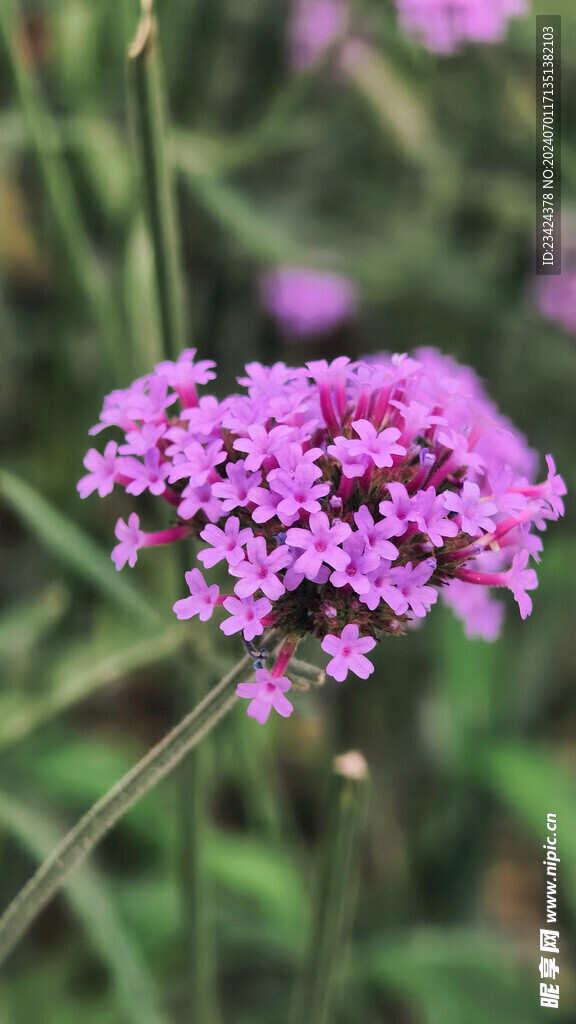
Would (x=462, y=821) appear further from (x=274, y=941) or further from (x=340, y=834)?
(x=340, y=834)

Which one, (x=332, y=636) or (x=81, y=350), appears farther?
(x=81, y=350)

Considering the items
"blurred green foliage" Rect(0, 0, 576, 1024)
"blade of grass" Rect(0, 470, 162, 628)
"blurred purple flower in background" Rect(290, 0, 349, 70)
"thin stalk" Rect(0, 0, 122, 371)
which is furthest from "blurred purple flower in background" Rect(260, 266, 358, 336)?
"blade of grass" Rect(0, 470, 162, 628)

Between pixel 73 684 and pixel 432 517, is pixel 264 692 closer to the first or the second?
pixel 432 517

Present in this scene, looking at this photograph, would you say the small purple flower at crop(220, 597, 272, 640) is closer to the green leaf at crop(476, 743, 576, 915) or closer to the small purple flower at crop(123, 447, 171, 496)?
the small purple flower at crop(123, 447, 171, 496)

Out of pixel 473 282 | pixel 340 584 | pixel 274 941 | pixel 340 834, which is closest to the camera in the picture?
pixel 340 584

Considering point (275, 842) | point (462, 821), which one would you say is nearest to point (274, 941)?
point (275, 842)

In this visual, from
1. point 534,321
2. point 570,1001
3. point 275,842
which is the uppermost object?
point 534,321

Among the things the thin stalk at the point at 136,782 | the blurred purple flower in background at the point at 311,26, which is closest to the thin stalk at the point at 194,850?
the thin stalk at the point at 136,782
